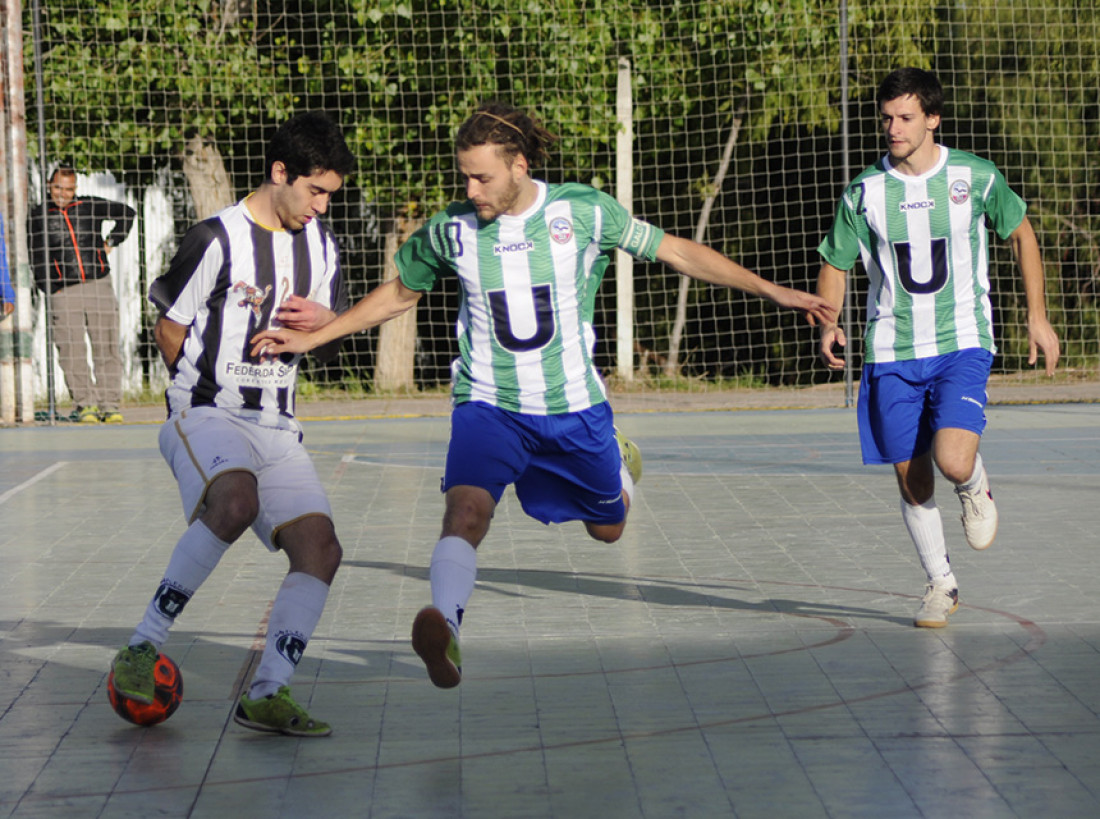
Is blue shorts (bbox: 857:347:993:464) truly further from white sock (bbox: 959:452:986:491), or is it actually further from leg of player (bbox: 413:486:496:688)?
leg of player (bbox: 413:486:496:688)

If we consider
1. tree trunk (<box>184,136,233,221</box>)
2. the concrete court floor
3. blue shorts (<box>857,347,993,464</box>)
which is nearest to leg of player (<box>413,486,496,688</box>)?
the concrete court floor

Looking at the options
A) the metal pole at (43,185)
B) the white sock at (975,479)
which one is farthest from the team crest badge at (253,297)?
the metal pole at (43,185)

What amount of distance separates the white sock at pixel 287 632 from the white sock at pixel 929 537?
8.54 feet

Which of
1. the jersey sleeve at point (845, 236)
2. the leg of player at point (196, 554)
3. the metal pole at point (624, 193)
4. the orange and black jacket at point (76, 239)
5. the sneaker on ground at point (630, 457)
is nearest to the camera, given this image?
the leg of player at point (196, 554)

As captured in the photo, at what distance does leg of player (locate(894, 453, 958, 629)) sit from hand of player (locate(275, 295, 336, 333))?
2.52 m

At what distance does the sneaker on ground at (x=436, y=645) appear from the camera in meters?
4.63

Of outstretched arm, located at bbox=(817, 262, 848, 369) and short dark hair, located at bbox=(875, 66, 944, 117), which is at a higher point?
short dark hair, located at bbox=(875, 66, 944, 117)

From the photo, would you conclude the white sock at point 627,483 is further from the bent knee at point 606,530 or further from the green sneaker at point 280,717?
the green sneaker at point 280,717

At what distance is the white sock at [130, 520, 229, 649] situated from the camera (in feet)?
16.5

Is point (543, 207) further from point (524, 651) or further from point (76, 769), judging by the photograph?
point (76, 769)

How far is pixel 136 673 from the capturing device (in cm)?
493

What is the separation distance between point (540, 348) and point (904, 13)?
14618 millimetres

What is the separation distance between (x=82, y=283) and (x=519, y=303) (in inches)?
466

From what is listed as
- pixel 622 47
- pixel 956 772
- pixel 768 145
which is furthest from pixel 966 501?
pixel 768 145
